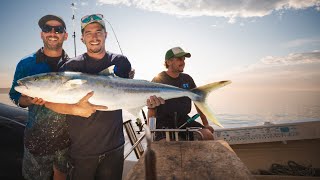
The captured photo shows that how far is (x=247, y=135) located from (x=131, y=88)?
467 cm

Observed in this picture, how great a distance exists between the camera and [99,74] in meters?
3.04

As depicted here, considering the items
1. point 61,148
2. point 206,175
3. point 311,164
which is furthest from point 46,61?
point 311,164

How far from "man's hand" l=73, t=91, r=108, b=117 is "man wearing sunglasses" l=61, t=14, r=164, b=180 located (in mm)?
173

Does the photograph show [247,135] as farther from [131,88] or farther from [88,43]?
[88,43]

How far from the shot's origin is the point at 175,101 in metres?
4.77

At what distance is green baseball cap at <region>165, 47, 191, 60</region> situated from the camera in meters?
4.92

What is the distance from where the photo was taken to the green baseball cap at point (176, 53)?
4.92 metres

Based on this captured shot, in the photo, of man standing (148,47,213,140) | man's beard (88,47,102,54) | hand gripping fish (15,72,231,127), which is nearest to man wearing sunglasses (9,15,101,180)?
hand gripping fish (15,72,231,127)

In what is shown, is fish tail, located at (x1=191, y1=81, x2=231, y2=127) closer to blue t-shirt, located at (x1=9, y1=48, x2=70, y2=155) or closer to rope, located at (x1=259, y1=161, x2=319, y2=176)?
blue t-shirt, located at (x1=9, y1=48, x2=70, y2=155)

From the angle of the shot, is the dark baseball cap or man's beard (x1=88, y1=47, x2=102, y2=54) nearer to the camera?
man's beard (x1=88, y1=47, x2=102, y2=54)

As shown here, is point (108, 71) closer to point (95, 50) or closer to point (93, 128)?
point (95, 50)

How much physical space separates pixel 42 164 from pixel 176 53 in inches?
131

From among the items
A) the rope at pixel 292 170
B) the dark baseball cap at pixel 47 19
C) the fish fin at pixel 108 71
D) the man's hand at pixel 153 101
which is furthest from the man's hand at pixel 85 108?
the rope at pixel 292 170

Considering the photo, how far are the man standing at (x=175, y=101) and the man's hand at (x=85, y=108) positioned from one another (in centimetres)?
178
